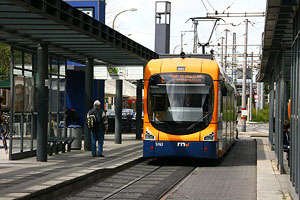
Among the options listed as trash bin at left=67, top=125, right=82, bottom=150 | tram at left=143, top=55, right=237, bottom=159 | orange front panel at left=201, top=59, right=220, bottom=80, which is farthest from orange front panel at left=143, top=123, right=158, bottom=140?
trash bin at left=67, top=125, right=82, bottom=150

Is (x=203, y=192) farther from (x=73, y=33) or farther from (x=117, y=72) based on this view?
(x=117, y=72)

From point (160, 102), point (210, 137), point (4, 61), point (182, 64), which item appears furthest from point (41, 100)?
point (4, 61)

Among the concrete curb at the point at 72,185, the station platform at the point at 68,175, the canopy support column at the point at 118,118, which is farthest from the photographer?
the canopy support column at the point at 118,118

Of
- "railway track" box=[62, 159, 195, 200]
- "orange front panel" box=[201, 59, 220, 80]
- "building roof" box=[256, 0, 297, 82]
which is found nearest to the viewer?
"building roof" box=[256, 0, 297, 82]

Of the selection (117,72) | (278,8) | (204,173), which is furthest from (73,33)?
(117,72)

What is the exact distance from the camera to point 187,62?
17.4 meters

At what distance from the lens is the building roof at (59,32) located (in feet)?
39.6

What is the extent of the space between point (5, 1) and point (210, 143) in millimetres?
7759

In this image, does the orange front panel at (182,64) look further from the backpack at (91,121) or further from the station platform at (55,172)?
the station platform at (55,172)

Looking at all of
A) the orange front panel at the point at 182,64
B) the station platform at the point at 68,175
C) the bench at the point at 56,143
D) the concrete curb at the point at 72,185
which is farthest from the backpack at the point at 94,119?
the orange front panel at the point at 182,64

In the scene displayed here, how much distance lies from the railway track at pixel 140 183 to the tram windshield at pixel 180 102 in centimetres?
124

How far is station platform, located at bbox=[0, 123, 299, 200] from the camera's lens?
10258 millimetres

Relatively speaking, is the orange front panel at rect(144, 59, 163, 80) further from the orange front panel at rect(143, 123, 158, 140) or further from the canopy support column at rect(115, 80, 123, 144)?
the canopy support column at rect(115, 80, 123, 144)

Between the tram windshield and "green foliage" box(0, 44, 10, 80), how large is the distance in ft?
69.9
